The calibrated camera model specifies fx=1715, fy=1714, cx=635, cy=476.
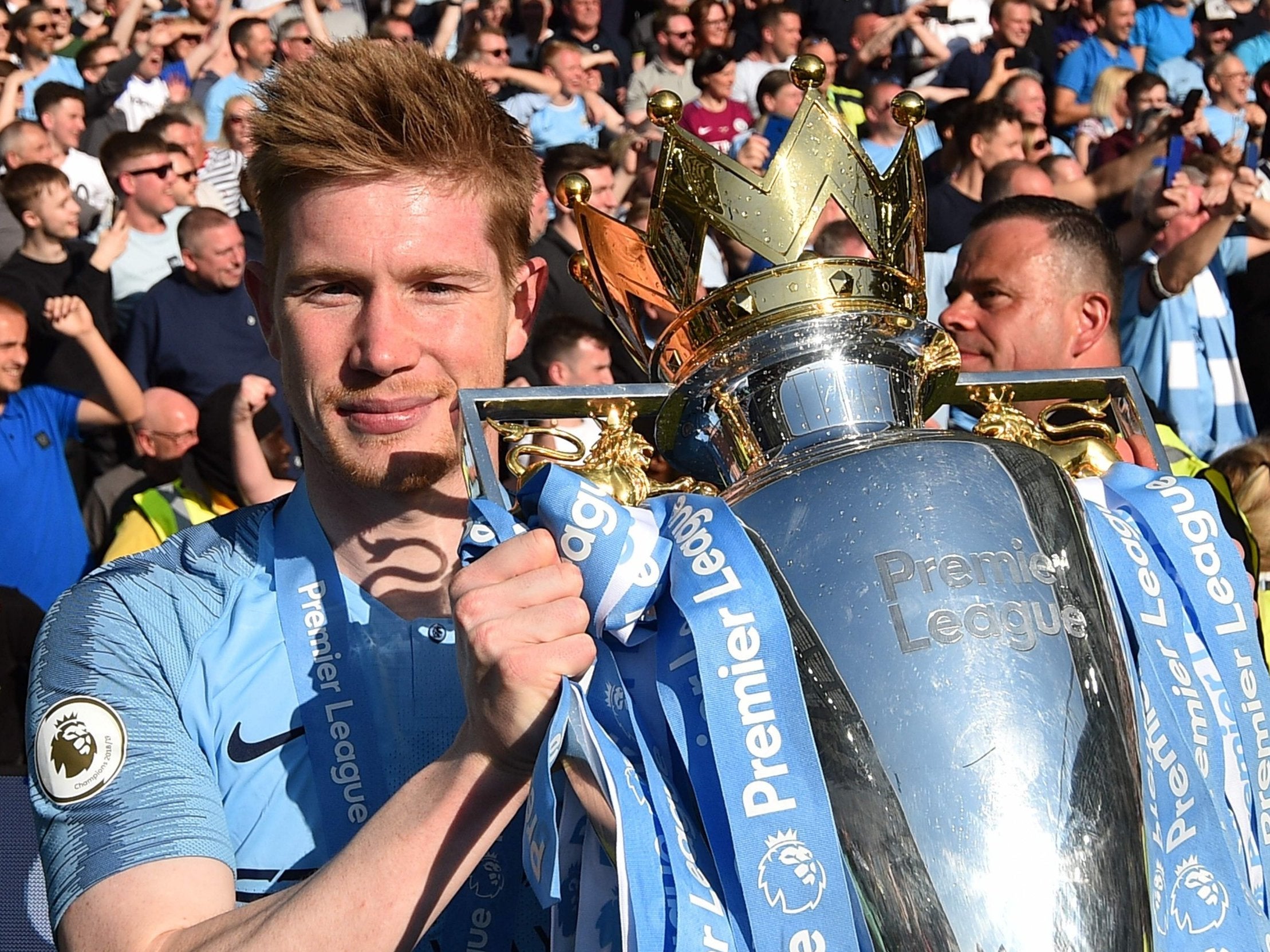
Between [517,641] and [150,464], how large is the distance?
15.1ft

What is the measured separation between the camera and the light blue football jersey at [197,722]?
208cm

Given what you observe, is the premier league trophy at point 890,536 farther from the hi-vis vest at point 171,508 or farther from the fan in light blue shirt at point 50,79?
the fan in light blue shirt at point 50,79

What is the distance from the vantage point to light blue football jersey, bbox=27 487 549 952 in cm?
208

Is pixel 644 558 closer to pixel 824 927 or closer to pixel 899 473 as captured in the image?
pixel 899 473

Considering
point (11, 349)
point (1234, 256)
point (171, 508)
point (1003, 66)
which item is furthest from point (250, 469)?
point (1003, 66)

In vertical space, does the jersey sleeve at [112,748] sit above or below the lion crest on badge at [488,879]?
above

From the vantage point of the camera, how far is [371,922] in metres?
1.86

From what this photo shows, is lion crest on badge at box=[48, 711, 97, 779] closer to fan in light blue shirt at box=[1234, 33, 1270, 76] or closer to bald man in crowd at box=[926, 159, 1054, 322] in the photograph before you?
bald man in crowd at box=[926, 159, 1054, 322]

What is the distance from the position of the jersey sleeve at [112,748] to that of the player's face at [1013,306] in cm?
284

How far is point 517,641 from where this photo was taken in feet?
5.97

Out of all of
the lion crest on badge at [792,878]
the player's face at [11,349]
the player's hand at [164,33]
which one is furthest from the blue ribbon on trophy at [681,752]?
the player's hand at [164,33]

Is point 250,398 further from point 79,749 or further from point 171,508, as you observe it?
point 79,749

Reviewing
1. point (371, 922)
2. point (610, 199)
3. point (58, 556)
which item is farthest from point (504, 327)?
point (610, 199)

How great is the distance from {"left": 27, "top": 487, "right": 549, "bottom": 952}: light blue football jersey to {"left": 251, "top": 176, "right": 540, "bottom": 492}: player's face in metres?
0.24
